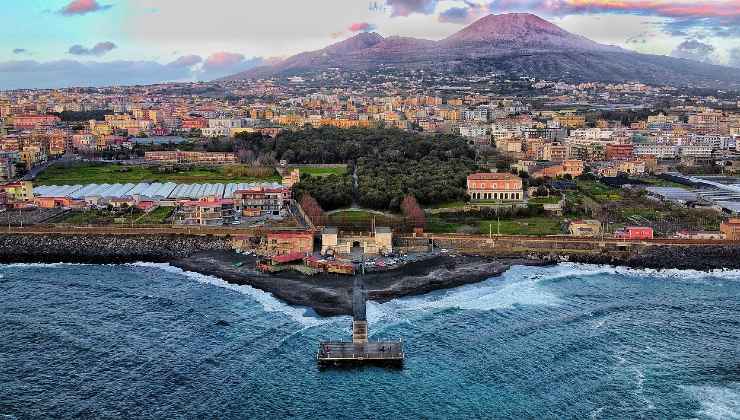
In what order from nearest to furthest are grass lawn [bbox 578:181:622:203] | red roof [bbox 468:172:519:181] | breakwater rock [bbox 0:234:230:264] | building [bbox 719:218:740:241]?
breakwater rock [bbox 0:234:230:264] → building [bbox 719:218:740:241] → grass lawn [bbox 578:181:622:203] → red roof [bbox 468:172:519:181]

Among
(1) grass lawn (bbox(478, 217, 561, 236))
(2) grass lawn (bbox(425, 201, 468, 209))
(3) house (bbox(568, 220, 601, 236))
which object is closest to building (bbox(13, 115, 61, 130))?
(2) grass lawn (bbox(425, 201, 468, 209))

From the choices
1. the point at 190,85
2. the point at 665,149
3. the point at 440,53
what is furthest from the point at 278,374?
the point at 440,53

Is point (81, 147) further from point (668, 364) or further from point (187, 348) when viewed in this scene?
point (668, 364)

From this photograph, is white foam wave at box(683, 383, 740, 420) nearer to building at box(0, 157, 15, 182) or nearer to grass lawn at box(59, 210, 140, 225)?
grass lawn at box(59, 210, 140, 225)

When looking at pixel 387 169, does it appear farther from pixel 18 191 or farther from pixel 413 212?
pixel 18 191

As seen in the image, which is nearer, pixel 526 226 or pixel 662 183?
pixel 526 226

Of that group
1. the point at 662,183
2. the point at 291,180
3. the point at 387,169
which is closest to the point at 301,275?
the point at 291,180
